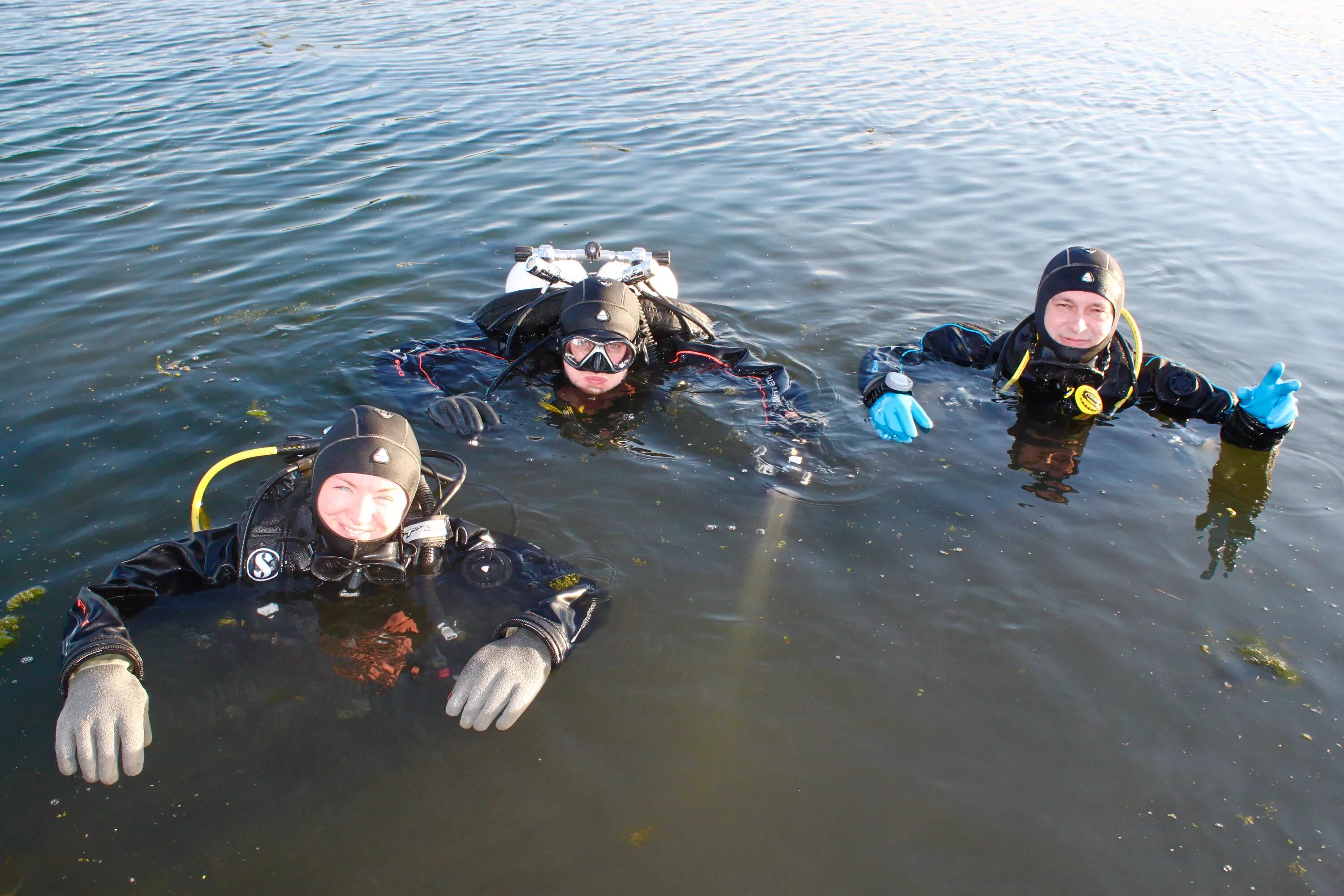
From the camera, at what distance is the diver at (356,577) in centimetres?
315

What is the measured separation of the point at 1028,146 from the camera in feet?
39.0

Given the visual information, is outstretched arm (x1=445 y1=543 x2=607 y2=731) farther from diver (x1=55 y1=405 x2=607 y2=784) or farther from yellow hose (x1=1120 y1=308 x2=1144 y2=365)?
yellow hose (x1=1120 y1=308 x2=1144 y2=365)

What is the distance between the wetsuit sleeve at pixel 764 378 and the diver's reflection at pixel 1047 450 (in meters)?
1.22

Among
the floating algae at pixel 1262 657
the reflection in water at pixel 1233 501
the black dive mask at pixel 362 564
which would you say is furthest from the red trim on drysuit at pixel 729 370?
the floating algae at pixel 1262 657

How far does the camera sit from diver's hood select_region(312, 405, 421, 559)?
3525mm

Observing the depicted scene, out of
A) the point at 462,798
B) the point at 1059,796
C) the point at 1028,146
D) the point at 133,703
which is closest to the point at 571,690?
the point at 462,798

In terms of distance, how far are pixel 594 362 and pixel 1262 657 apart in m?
3.65

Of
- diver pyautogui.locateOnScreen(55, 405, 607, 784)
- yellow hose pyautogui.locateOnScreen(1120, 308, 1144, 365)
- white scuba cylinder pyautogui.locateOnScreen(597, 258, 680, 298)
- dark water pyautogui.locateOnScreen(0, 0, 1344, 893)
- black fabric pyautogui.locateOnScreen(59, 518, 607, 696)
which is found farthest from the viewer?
white scuba cylinder pyautogui.locateOnScreen(597, 258, 680, 298)

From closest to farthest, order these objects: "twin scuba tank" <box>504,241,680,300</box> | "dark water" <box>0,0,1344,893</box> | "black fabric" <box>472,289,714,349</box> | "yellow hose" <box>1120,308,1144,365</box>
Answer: "dark water" <box>0,0,1344,893</box> → "yellow hose" <box>1120,308,1144,365</box> → "black fabric" <box>472,289,714,349</box> → "twin scuba tank" <box>504,241,680,300</box>

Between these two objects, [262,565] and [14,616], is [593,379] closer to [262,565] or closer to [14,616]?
[262,565]

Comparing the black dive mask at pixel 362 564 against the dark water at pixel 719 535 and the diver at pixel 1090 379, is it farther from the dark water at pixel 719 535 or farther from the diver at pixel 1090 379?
the diver at pixel 1090 379

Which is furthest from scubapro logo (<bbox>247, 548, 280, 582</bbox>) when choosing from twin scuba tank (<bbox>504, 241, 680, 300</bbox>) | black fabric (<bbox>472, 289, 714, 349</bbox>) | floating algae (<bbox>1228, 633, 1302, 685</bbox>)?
floating algae (<bbox>1228, 633, 1302, 685</bbox>)

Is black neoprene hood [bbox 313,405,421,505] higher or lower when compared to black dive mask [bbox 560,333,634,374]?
higher

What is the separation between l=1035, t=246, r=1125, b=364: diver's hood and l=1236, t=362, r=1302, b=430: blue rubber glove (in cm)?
87
